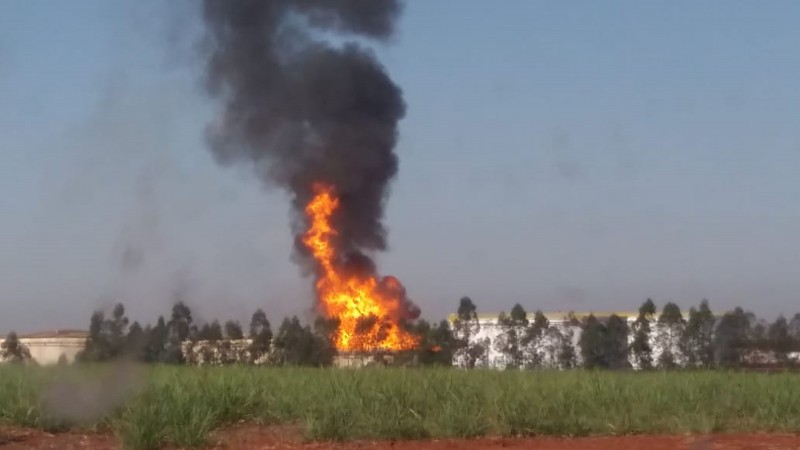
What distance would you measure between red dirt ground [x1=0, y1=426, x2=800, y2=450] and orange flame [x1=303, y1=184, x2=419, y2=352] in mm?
15313

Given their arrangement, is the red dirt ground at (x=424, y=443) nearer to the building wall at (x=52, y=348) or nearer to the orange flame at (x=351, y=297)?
the building wall at (x=52, y=348)

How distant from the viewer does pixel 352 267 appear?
3112cm

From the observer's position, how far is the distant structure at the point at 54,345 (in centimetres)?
1952

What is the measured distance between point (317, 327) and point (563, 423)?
1703cm

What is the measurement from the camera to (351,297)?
31344 mm

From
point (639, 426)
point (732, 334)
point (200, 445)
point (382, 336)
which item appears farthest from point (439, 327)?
point (200, 445)

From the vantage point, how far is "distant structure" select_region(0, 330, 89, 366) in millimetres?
19516

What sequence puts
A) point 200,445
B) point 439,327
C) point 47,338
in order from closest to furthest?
1. point 200,445
2. point 47,338
3. point 439,327

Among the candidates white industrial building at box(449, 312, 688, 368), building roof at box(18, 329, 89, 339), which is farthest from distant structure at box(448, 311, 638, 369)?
building roof at box(18, 329, 89, 339)

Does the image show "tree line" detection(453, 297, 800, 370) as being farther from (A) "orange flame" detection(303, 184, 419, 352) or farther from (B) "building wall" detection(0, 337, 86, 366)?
(B) "building wall" detection(0, 337, 86, 366)

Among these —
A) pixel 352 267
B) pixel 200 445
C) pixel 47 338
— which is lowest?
pixel 200 445

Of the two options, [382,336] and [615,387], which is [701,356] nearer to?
[382,336]

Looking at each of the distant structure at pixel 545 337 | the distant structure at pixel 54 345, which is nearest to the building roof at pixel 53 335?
the distant structure at pixel 54 345

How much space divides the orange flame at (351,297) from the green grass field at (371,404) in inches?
416
